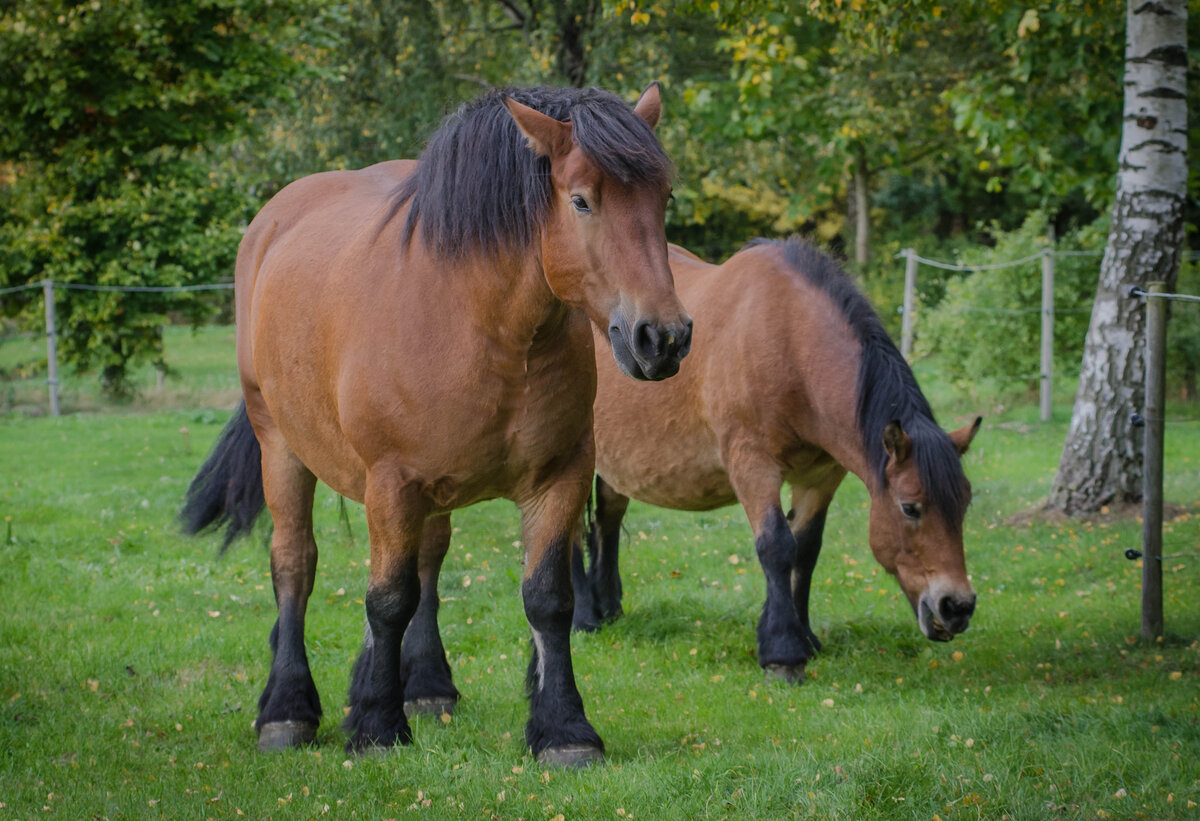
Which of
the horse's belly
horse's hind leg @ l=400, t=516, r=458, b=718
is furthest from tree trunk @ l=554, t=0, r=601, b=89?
horse's hind leg @ l=400, t=516, r=458, b=718

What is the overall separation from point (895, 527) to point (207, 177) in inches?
588

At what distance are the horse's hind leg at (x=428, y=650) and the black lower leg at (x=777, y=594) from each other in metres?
1.60

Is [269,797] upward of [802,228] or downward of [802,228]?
downward

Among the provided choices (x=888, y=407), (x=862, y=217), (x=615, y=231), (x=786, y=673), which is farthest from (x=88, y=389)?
(x=862, y=217)

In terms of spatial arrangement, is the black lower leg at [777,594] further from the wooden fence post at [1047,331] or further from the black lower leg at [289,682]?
the wooden fence post at [1047,331]

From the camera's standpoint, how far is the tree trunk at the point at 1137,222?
26.2 feet

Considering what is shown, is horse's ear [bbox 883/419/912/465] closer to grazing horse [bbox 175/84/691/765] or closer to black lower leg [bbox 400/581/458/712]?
grazing horse [bbox 175/84/691/765]

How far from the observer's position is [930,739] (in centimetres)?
423

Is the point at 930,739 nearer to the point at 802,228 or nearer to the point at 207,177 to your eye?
the point at 207,177

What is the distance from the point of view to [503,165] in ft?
12.6

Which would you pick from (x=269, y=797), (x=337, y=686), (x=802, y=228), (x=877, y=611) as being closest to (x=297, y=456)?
(x=337, y=686)

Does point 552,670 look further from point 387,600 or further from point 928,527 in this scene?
point 928,527

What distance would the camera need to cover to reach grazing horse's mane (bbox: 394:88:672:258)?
354 cm

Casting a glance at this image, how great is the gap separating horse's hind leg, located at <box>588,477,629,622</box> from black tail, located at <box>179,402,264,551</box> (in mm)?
2007
